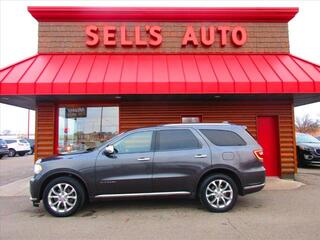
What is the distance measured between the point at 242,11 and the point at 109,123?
6.03m

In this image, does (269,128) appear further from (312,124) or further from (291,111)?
Answer: (312,124)

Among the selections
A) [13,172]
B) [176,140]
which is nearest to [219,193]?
[176,140]

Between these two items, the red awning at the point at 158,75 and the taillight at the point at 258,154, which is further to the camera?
the red awning at the point at 158,75

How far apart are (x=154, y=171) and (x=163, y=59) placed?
541 centimetres

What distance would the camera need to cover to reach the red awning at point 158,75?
34.6 ft

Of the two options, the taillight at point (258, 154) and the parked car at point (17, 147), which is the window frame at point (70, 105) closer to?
the taillight at point (258, 154)

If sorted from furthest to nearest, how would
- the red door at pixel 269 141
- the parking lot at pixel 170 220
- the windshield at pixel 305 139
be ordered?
the windshield at pixel 305 139 < the red door at pixel 269 141 < the parking lot at pixel 170 220

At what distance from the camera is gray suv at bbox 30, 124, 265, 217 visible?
25.8ft

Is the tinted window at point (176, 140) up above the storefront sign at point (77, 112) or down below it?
below

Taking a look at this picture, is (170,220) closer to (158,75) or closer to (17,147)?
(158,75)

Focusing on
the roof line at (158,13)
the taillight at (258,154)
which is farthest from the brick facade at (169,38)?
the taillight at (258,154)

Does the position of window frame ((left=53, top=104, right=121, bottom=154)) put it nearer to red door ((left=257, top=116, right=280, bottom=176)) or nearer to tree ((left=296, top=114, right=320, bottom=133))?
red door ((left=257, top=116, right=280, bottom=176))

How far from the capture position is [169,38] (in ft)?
42.8

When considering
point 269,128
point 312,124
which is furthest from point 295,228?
point 312,124
